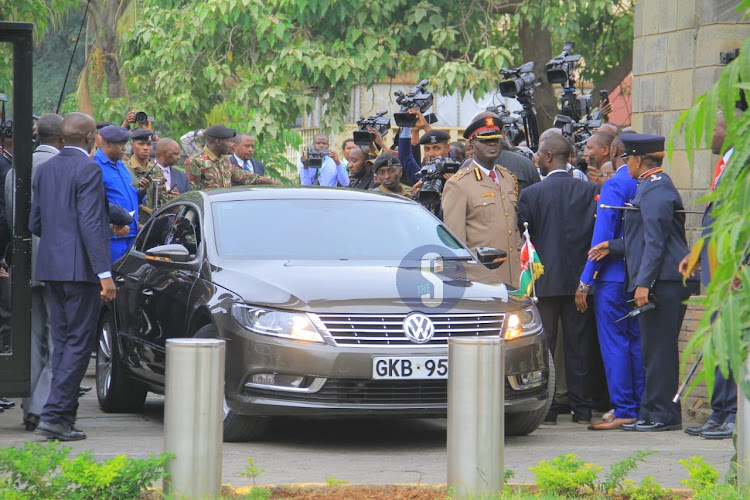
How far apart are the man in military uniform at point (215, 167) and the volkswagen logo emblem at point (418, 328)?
5600 millimetres

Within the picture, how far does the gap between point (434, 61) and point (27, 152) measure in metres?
12.2

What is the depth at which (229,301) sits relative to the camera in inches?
313

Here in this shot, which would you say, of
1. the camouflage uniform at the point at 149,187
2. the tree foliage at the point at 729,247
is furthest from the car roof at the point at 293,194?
the tree foliage at the point at 729,247

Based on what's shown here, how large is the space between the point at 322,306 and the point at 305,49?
12.3 m

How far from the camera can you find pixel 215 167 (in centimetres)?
1308

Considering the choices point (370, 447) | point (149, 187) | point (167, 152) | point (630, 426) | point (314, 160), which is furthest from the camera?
point (314, 160)

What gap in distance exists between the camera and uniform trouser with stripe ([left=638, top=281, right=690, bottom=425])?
8.98 meters

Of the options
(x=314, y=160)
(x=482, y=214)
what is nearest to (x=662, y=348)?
(x=482, y=214)

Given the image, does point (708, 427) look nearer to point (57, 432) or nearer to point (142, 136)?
point (57, 432)

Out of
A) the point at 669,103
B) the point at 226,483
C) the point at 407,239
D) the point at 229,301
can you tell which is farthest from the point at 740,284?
the point at 669,103

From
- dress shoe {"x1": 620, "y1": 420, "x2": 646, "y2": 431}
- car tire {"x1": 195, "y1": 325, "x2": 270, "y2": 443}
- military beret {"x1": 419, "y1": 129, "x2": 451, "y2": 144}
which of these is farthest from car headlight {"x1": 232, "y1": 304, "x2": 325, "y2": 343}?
military beret {"x1": 419, "y1": 129, "x2": 451, "y2": 144}

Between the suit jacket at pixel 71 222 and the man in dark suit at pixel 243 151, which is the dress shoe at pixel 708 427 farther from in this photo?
the man in dark suit at pixel 243 151

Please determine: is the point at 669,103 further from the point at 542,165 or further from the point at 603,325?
the point at 603,325

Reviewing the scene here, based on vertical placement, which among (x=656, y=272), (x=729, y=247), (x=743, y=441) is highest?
(x=729, y=247)
